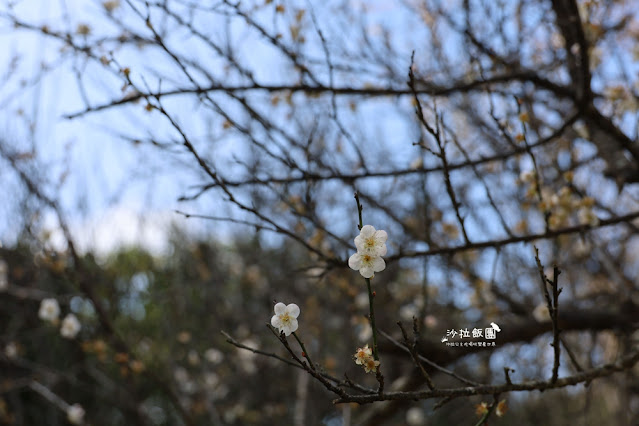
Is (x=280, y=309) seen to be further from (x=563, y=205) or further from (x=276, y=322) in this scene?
(x=563, y=205)

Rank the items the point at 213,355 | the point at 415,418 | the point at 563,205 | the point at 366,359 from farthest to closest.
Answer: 1. the point at 415,418
2. the point at 213,355
3. the point at 563,205
4. the point at 366,359

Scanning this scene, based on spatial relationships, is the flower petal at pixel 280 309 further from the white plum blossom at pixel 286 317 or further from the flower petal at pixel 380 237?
the flower petal at pixel 380 237

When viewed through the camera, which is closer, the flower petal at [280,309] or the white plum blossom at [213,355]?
the flower petal at [280,309]

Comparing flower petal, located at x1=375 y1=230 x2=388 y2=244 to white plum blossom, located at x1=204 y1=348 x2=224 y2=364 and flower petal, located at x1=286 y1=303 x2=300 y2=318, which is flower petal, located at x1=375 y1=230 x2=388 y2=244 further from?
white plum blossom, located at x1=204 y1=348 x2=224 y2=364

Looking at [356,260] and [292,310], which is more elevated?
[356,260]

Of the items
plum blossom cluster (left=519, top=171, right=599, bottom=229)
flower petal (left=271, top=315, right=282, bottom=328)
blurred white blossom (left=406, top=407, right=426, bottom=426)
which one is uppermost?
plum blossom cluster (left=519, top=171, right=599, bottom=229)

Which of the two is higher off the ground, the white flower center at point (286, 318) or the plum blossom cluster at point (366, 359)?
→ the white flower center at point (286, 318)

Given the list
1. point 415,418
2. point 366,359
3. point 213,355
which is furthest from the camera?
point 415,418

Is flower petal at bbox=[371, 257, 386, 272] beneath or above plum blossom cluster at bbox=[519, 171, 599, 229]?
beneath

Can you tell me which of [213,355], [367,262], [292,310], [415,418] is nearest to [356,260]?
[367,262]

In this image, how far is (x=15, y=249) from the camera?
502cm

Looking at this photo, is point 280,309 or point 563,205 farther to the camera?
point 563,205

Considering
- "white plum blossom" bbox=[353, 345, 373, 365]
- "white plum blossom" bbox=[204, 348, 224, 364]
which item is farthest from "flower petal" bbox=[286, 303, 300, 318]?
"white plum blossom" bbox=[204, 348, 224, 364]

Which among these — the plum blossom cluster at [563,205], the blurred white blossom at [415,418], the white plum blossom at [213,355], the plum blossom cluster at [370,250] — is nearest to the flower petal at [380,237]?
the plum blossom cluster at [370,250]
